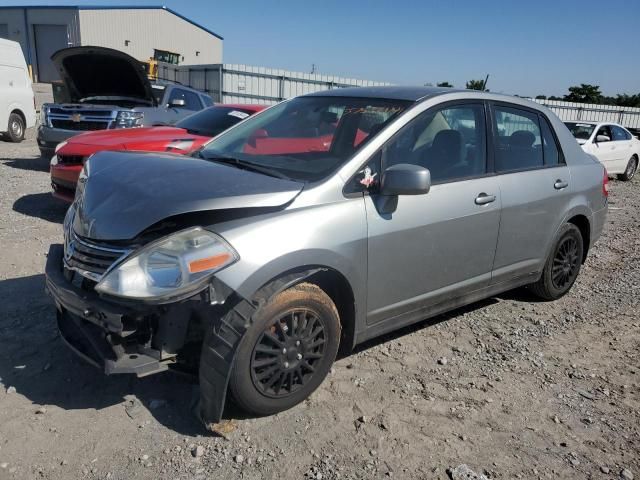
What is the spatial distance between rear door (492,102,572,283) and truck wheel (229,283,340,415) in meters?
1.62

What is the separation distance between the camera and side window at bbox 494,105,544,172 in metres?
3.96

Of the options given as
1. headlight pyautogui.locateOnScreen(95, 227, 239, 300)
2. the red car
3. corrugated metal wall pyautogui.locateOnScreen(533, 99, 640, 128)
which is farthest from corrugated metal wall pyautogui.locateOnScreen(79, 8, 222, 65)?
headlight pyautogui.locateOnScreen(95, 227, 239, 300)

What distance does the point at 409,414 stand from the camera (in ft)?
10.0

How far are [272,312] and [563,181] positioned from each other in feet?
9.58

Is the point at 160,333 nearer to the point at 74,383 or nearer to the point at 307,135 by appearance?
the point at 74,383

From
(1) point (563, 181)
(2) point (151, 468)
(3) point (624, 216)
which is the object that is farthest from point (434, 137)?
(3) point (624, 216)

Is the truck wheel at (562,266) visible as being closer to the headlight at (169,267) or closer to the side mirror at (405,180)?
the side mirror at (405,180)

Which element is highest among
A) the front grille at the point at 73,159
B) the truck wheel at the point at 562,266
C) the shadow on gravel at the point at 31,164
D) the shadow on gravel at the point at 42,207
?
the front grille at the point at 73,159

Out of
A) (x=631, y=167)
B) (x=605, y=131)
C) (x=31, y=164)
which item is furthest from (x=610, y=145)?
(x=31, y=164)

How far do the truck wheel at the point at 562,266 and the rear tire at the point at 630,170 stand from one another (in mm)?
10970

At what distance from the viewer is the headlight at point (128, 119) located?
8.55 m

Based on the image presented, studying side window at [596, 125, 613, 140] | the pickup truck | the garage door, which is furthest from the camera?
the garage door

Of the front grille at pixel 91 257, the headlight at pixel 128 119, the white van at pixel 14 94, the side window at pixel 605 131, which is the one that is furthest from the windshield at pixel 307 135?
the side window at pixel 605 131

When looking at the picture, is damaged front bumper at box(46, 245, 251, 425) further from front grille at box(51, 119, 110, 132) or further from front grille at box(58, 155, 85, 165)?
front grille at box(51, 119, 110, 132)
